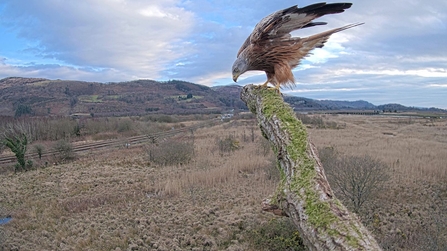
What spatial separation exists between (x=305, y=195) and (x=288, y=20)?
1692 mm

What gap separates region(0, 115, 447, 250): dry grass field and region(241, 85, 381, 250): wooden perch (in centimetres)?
291

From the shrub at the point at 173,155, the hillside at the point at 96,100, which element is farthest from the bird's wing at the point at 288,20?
the hillside at the point at 96,100

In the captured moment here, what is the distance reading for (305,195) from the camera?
180 cm

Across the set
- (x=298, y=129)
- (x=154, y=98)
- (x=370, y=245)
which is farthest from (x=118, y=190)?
(x=154, y=98)

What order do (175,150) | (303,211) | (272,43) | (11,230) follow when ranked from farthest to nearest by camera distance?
(175,150) < (11,230) < (272,43) < (303,211)

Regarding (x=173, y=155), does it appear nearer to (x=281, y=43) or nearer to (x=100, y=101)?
(x=281, y=43)

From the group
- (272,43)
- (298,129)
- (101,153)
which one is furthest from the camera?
(101,153)

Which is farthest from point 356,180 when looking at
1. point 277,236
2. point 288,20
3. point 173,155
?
point 173,155

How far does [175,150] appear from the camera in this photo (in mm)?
15805

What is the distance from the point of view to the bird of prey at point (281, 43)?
261 centimetres

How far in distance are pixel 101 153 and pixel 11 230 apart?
44.3 ft

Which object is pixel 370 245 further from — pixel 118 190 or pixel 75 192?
pixel 75 192

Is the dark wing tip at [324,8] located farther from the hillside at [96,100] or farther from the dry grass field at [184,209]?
the hillside at [96,100]

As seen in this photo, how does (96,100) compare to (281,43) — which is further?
(96,100)
